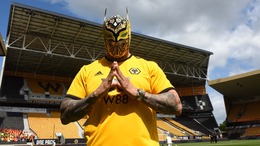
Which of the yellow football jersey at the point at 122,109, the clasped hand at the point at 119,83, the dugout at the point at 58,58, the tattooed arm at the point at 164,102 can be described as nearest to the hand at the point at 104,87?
the clasped hand at the point at 119,83

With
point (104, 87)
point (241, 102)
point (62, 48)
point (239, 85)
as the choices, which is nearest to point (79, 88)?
point (104, 87)

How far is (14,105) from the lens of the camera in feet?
116

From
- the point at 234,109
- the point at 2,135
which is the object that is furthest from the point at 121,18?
the point at 234,109

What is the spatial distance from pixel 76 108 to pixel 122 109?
352 mm

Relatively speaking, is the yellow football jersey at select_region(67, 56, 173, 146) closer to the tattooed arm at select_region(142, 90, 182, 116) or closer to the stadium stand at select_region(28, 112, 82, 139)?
the tattooed arm at select_region(142, 90, 182, 116)

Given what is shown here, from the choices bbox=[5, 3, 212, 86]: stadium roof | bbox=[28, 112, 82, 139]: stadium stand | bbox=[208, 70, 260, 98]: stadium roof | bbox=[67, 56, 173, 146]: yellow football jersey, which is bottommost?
bbox=[67, 56, 173, 146]: yellow football jersey

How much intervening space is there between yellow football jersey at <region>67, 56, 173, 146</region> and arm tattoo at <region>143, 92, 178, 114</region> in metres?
0.10

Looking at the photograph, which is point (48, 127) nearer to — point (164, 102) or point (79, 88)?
point (79, 88)

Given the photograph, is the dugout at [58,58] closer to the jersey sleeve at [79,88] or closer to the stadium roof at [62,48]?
the stadium roof at [62,48]

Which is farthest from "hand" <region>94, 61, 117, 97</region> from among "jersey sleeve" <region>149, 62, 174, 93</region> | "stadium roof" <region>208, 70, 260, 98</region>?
"stadium roof" <region>208, 70, 260, 98</region>

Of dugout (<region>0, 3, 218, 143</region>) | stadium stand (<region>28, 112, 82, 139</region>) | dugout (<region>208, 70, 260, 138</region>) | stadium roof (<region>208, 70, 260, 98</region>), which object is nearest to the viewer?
dugout (<region>0, 3, 218, 143</region>)

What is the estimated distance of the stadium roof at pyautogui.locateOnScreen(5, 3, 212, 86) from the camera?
1071 inches

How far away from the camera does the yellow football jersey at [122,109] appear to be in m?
1.93

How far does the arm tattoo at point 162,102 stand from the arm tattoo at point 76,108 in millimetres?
396
